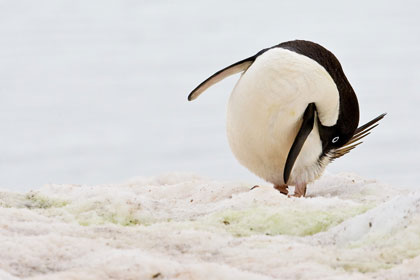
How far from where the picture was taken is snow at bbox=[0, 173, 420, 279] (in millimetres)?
2512

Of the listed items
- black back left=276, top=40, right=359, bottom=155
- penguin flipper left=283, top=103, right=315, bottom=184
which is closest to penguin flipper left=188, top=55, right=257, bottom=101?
black back left=276, top=40, right=359, bottom=155

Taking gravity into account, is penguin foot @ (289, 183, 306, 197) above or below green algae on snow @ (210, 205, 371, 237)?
below

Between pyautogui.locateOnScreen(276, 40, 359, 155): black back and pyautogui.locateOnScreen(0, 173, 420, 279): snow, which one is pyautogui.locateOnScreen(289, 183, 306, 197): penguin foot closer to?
pyautogui.locateOnScreen(276, 40, 359, 155): black back

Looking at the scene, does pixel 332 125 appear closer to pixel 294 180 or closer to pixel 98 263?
pixel 294 180

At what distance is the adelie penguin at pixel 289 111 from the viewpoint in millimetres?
4566

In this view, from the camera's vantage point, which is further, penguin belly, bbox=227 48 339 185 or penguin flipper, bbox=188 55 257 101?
penguin flipper, bbox=188 55 257 101

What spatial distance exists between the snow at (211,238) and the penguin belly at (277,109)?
739 mm

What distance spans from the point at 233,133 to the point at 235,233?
1.70 metres

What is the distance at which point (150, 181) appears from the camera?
6.32 m

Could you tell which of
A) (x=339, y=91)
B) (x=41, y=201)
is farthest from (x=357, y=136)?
(x=41, y=201)

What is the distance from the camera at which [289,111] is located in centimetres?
459

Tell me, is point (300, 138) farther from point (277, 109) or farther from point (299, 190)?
point (299, 190)

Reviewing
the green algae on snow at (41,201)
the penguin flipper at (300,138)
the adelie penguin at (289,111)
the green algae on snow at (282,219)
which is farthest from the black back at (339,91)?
the green algae on snow at (41,201)

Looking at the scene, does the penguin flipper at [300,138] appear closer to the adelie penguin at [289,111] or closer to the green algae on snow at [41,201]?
the adelie penguin at [289,111]
